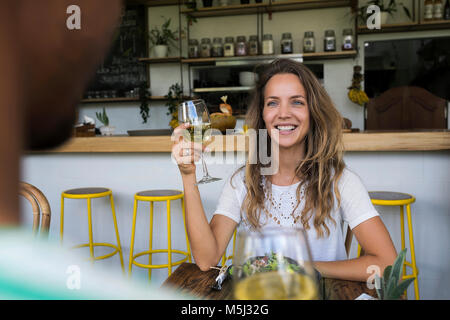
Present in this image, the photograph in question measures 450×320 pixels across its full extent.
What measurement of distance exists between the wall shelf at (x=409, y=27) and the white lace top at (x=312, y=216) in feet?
11.2

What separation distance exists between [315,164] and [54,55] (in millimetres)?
1565

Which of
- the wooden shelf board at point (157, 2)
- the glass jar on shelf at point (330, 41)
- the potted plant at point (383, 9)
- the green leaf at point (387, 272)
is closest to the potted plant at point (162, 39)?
the wooden shelf board at point (157, 2)

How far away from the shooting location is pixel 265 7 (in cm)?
463

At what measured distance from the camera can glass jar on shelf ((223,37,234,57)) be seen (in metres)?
4.73

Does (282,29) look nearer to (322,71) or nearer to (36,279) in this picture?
(322,71)

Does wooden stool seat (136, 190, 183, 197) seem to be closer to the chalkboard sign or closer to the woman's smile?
the woman's smile

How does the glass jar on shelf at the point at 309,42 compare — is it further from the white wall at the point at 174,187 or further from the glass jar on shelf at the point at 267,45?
the white wall at the point at 174,187

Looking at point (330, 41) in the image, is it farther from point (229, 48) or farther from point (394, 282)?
point (394, 282)

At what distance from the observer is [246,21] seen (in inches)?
193

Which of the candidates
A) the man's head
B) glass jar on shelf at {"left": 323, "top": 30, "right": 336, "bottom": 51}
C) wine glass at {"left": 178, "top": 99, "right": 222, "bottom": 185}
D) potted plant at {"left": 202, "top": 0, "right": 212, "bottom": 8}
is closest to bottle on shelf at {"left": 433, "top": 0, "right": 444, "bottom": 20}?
glass jar on shelf at {"left": 323, "top": 30, "right": 336, "bottom": 51}

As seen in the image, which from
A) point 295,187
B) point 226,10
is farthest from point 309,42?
point 295,187

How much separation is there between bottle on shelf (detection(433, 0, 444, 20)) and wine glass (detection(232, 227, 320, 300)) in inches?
183

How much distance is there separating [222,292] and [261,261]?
641 millimetres
